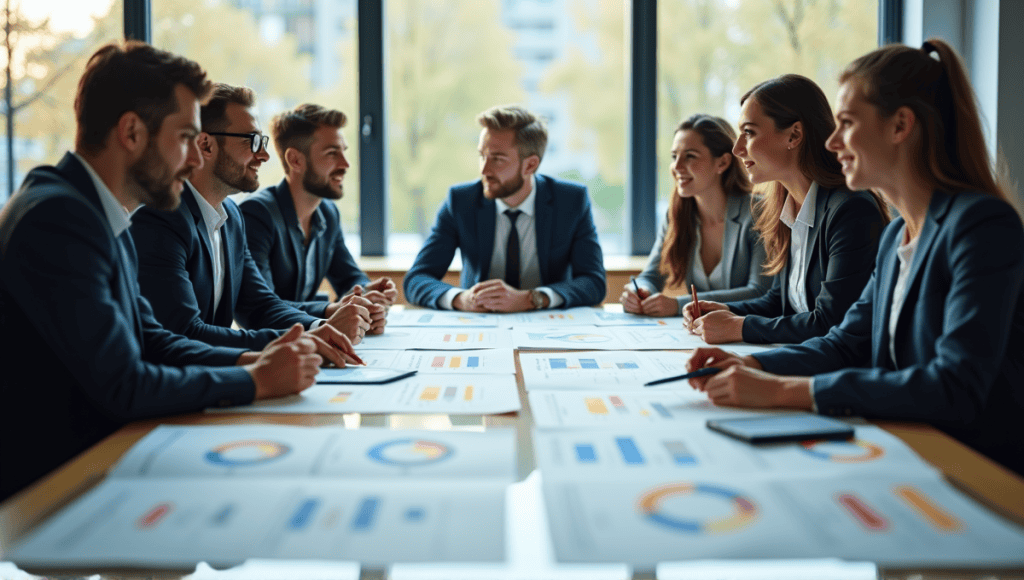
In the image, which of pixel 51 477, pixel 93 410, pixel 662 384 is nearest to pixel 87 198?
pixel 93 410

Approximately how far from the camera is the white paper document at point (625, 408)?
1214 millimetres

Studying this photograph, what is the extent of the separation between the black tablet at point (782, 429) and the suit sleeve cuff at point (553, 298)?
5.26ft

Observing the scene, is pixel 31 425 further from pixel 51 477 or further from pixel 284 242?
pixel 284 242

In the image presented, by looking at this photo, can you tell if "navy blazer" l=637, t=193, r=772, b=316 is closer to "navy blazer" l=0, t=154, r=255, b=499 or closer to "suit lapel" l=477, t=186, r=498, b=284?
"suit lapel" l=477, t=186, r=498, b=284

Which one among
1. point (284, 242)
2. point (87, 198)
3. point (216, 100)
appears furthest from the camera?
point (284, 242)

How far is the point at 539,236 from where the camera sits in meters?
3.21

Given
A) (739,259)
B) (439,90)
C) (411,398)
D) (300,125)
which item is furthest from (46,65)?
(411,398)

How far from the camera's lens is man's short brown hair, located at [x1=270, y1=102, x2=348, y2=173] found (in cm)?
310

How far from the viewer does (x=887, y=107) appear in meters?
1.49

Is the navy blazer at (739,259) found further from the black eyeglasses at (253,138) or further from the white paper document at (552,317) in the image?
the black eyeglasses at (253,138)

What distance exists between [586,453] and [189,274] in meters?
1.39

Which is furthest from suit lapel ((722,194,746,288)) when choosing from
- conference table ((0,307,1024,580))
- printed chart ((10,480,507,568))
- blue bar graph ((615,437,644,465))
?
printed chart ((10,480,507,568))

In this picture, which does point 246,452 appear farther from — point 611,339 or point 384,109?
point 384,109

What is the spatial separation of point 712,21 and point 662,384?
3630 millimetres
